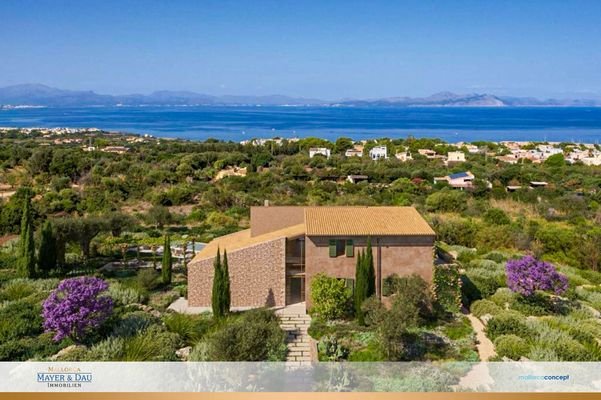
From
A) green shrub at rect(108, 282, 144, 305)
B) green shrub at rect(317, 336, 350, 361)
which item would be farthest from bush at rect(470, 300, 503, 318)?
green shrub at rect(108, 282, 144, 305)

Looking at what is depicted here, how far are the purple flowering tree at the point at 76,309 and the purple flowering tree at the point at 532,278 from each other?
29.3 feet

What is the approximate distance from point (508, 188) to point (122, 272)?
1039 inches

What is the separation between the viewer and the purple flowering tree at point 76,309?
343 inches

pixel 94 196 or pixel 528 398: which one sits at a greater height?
pixel 528 398

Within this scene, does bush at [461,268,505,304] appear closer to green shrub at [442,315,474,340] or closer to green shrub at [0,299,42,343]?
green shrub at [442,315,474,340]

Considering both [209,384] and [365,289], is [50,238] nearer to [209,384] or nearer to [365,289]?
[365,289]

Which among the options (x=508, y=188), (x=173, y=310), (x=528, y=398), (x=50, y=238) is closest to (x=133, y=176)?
(x=50, y=238)

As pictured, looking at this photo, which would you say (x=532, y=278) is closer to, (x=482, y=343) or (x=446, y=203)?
(x=482, y=343)

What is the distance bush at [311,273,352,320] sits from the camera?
10.9 m

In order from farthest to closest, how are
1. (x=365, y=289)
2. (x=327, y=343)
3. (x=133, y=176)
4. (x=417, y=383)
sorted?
(x=133, y=176)
(x=365, y=289)
(x=327, y=343)
(x=417, y=383)

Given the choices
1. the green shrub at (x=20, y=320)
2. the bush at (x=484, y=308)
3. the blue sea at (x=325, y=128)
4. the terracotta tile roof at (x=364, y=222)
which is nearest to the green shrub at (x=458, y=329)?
the bush at (x=484, y=308)

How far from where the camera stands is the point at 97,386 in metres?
4.21

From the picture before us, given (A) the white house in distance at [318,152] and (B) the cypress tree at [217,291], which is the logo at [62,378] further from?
(A) the white house in distance at [318,152]

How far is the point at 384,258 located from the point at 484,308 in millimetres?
2530
